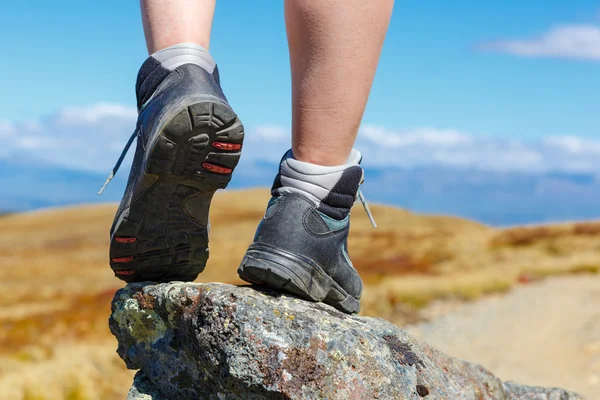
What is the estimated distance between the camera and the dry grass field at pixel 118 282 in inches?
353

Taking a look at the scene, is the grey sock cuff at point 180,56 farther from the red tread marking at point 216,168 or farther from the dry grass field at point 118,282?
the dry grass field at point 118,282

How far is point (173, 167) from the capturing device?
8.02 feet

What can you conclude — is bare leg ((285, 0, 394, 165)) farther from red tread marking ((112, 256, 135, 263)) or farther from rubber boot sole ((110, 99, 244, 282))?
red tread marking ((112, 256, 135, 263))

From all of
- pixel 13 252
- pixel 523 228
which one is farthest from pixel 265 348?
pixel 13 252

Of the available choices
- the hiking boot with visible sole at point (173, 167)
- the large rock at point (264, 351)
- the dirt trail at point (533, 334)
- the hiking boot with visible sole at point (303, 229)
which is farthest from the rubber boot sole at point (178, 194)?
the dirt trail at point (533, 334)

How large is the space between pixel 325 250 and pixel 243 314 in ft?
1.57

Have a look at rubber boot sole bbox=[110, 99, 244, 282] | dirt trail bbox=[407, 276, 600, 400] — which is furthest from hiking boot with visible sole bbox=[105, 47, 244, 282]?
dirt trail bbox=[407, 276, 600, 400]

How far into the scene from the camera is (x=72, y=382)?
8.35 metres

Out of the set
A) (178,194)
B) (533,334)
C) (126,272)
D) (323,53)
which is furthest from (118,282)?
(323,53)

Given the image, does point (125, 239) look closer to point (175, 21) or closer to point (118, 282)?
point (175, 21)

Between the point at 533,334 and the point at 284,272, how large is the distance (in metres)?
8.91

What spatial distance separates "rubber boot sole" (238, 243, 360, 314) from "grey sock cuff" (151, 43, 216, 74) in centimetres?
81

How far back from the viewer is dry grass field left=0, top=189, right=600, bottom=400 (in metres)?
8.97

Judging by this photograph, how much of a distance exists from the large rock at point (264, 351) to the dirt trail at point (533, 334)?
5167 millimetres
